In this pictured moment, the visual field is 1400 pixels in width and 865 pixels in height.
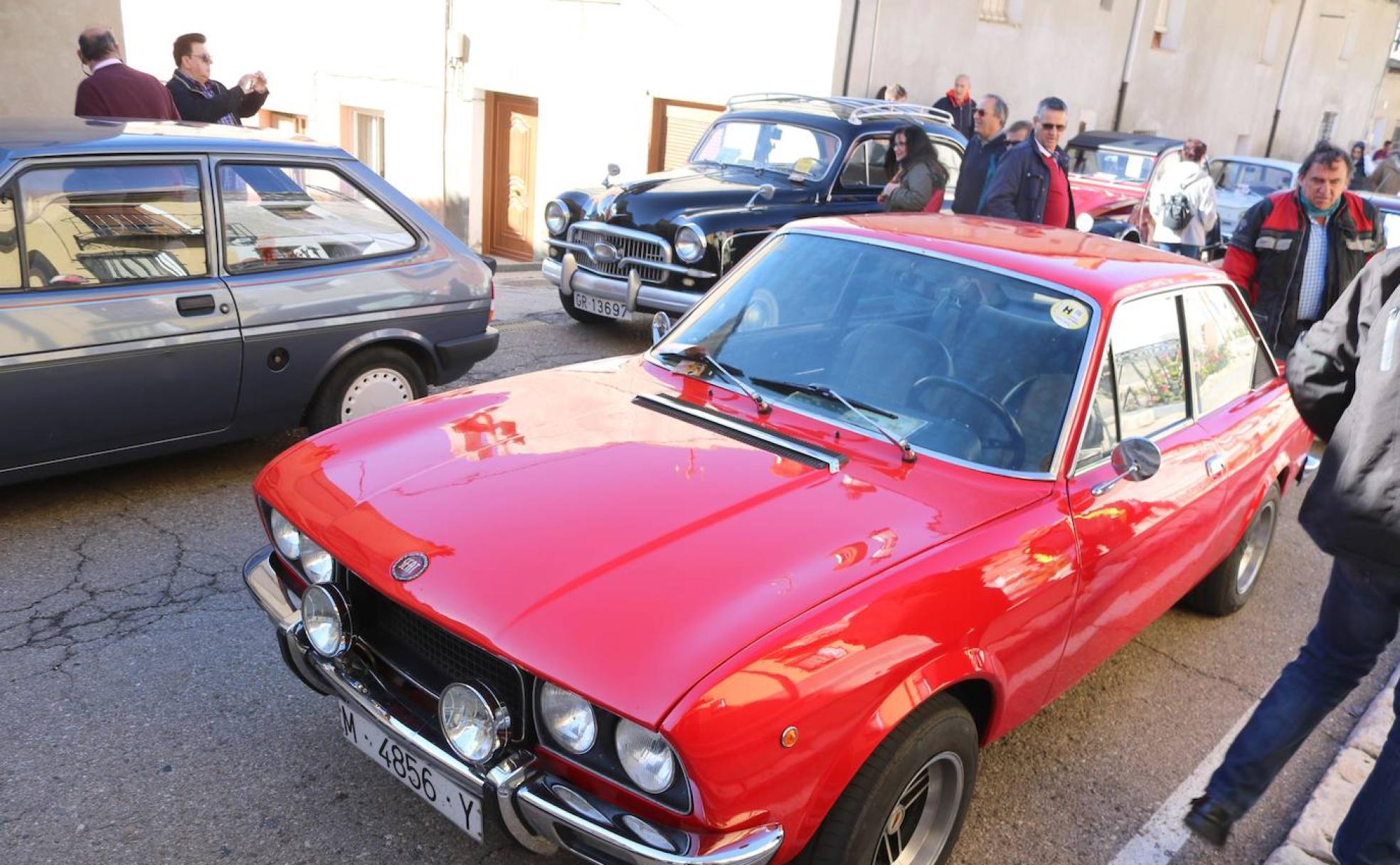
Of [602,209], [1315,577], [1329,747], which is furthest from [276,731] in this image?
[602,209]

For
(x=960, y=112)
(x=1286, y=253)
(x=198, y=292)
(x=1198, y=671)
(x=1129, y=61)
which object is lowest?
(x=1198, y=671)

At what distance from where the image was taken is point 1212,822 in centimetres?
296

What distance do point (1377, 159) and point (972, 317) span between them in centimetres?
2098

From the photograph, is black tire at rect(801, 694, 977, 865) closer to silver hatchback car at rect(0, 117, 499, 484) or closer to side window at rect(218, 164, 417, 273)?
silver hatchback car at rect(0, 117, 499, 484)

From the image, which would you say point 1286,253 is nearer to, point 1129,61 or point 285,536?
point 285,536

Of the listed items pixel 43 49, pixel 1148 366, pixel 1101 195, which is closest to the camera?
pixel 1148 366

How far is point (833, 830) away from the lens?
2299 millimetres

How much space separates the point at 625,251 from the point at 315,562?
17.8 feet

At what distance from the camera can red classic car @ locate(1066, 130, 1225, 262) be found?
11453 mm

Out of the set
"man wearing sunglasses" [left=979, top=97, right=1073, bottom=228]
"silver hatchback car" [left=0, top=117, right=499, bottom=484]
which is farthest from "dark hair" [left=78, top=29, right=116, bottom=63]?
"man wearing sunglasses" [left=979, top=97, right=1073, bottom=228]

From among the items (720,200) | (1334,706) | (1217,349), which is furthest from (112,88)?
(1334,706)

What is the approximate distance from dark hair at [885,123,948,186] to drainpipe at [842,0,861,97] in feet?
15.3

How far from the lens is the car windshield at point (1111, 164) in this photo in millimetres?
13938

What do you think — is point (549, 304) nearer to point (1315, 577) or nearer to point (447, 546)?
point (1315, 577)
